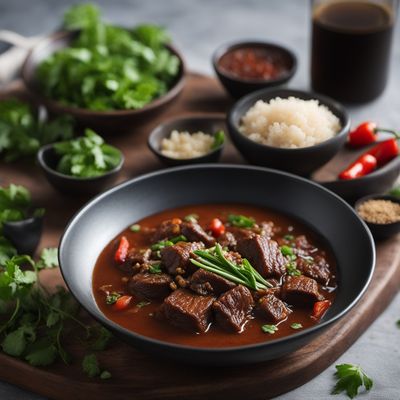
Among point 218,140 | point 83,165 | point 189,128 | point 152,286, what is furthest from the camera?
point 189,128

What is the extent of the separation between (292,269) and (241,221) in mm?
648

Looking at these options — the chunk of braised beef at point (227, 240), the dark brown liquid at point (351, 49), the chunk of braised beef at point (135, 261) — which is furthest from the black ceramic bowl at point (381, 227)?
the dark brown liquid at point (351, 49)

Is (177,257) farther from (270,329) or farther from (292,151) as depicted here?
(292,151)

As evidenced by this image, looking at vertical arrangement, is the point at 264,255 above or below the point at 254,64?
above

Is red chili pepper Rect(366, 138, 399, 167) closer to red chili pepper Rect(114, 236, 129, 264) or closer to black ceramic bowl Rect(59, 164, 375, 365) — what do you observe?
black ceramic bowl Rect(59, 164, 375, 365)

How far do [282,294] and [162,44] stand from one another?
11.7 ft

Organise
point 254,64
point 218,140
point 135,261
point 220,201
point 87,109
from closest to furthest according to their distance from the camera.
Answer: point 135,261, point 220,201, point 218,140, point 87,109, point 254,64

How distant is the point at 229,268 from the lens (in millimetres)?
4582

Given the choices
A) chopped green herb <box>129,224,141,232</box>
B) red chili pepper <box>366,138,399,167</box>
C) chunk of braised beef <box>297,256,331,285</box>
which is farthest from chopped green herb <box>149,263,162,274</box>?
red chili pepper <box>366,138,399,167</box>

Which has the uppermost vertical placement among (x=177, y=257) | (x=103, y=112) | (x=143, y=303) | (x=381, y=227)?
(x=177, y=257)

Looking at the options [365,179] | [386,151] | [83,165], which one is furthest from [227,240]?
[386,151]

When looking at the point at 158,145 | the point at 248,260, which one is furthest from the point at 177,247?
the point at 158,145

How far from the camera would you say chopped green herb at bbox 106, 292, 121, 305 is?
15.2 feet

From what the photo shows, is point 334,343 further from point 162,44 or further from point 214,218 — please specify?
point 162,44
